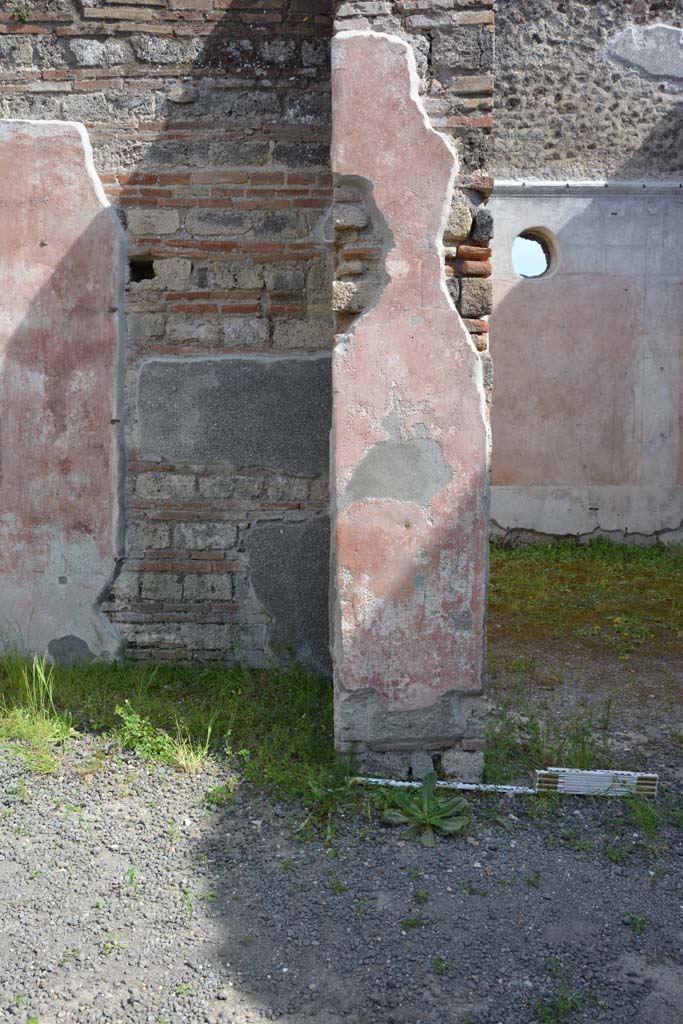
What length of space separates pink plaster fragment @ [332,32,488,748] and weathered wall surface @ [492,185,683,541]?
5276 millimetres

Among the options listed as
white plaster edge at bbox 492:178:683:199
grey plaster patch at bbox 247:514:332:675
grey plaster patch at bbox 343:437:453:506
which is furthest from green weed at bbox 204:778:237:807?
white plaster edge at bbox 492:178:683:199

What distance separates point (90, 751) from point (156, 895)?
966 millimetres

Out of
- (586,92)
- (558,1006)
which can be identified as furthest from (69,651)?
(586,92)

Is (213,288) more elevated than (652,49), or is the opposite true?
(652,49)

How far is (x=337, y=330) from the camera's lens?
3004 millimetres

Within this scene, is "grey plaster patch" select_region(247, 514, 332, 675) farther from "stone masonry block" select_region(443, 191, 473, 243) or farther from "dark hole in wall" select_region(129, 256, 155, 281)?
"stone masonry block" select_region(443, 191, 473, 243)

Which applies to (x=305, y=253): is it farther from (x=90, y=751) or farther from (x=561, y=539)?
(x=561, y=539)

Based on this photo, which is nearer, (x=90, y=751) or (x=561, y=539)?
(x=90, y=751)

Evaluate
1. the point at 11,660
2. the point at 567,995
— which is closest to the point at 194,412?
the point at 11,660

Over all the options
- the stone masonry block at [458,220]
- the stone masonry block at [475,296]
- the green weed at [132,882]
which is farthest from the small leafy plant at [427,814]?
the stone masonry block at [458,220]

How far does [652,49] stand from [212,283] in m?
6.13

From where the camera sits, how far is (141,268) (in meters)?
4.02

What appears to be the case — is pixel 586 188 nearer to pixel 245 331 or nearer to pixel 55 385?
pixel 245 331

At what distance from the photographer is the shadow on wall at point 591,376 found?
797 cm
